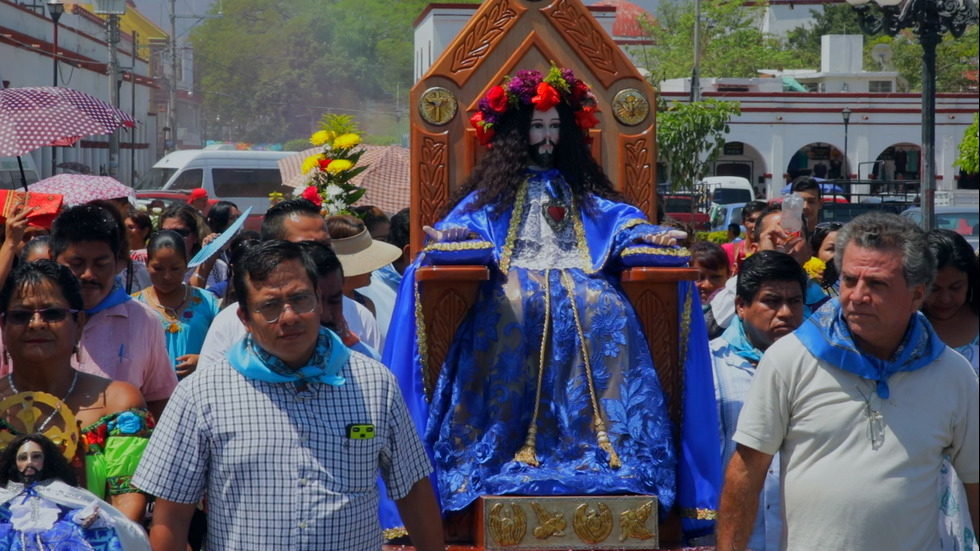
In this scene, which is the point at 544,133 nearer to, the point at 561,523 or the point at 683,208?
the point at 561,523

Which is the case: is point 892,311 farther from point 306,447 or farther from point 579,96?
point 579,96

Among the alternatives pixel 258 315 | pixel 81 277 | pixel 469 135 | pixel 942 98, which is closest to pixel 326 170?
pixel 469 135

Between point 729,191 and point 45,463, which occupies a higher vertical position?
point 729,191

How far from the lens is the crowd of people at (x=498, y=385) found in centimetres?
356

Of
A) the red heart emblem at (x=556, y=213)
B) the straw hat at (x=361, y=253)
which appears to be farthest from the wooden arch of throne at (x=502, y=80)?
the red heart emblem at (x=556, y=213)

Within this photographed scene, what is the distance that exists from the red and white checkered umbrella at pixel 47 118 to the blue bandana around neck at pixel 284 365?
3713 millimetres

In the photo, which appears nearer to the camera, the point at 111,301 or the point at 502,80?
the point at 111,301

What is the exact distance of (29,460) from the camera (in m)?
3.59

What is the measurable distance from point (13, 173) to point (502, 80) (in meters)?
14.9

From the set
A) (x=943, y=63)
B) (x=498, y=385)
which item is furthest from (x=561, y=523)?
(x=943, y=63)

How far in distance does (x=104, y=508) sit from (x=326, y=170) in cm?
464

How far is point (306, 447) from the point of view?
11.6 ft

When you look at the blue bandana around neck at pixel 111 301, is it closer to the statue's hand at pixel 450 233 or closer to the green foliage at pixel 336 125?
the statue's hand at pixel 450 233

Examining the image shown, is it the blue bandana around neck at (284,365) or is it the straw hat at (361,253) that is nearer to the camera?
the blue bandana around neck at (284,365)
